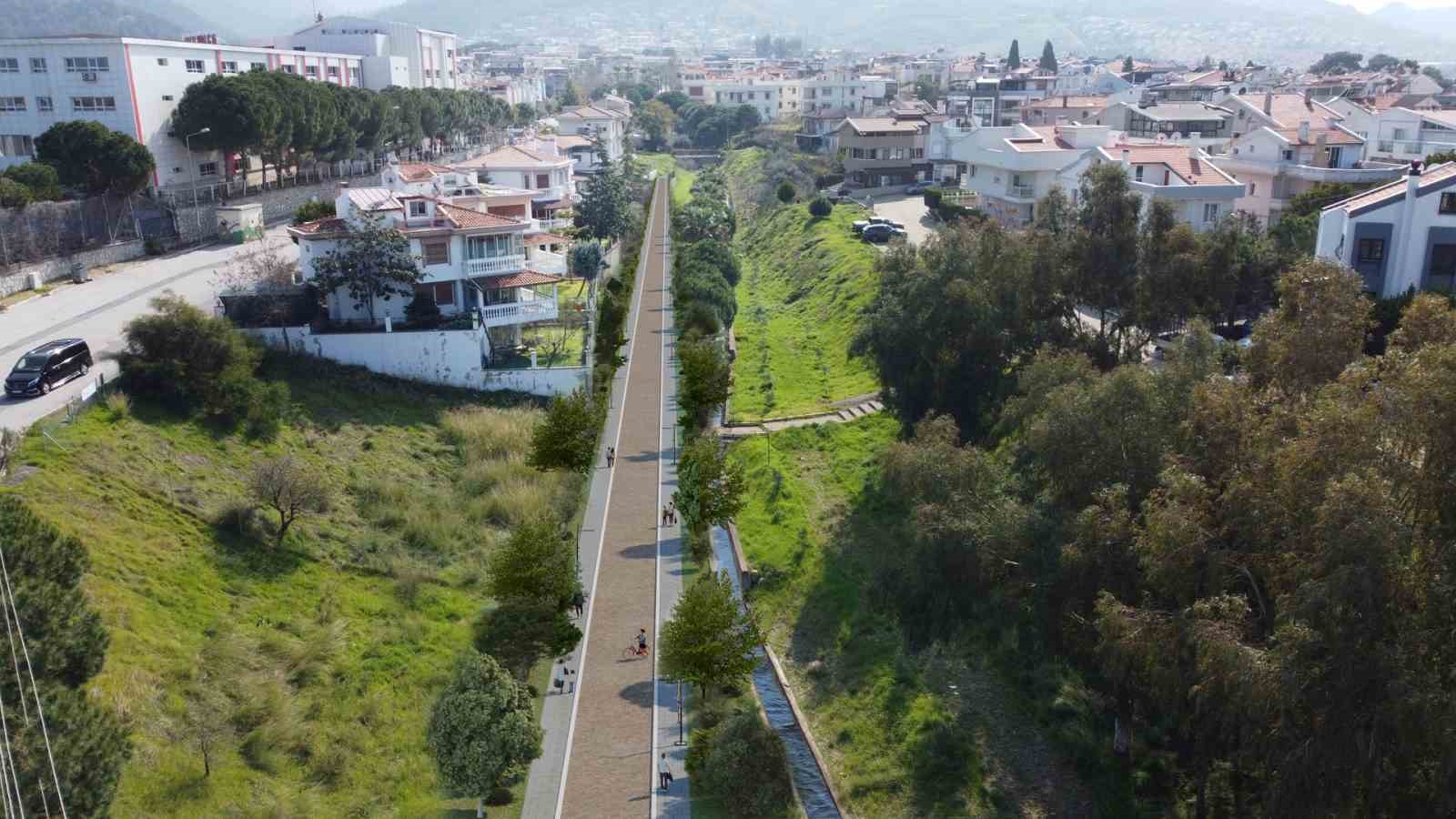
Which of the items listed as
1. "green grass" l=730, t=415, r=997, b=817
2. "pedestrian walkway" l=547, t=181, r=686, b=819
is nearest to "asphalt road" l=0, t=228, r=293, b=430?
"pedestrian walkway" l=547, t=181, r=686, b=819

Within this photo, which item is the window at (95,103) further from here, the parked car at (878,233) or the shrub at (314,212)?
the parked car at (878,233)

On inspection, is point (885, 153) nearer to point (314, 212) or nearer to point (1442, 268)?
point (314, 212)

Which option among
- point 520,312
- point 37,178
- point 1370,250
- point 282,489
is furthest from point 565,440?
point 1370,250

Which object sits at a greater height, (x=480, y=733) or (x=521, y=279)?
(x=521, y=279)

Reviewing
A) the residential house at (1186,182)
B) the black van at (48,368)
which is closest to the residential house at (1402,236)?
the residential house at (1186,182)

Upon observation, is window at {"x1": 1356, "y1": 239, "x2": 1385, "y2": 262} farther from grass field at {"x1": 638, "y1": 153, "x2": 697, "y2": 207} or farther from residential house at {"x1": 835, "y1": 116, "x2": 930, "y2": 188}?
grass field at {"x1": 638, "y1": 153, "x2": 697, "y2": 207}
